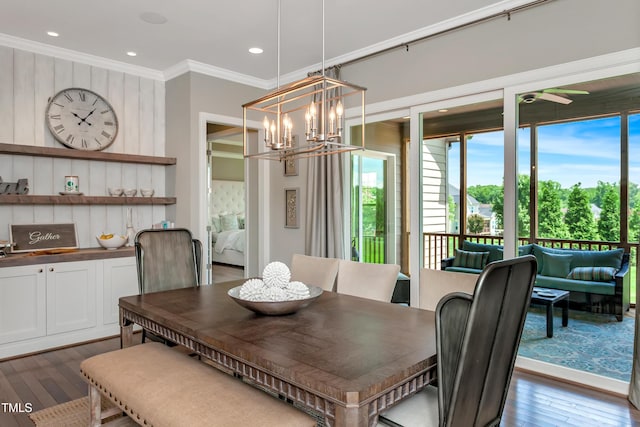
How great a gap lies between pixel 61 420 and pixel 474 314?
250 cm

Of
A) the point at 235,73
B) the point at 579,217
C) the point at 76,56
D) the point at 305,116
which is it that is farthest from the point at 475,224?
the point at 76,56

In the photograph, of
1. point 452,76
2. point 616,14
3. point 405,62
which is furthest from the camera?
point 405,62

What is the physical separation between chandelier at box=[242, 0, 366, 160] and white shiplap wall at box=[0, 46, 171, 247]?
1.15 meters

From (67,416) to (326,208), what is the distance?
277 cm

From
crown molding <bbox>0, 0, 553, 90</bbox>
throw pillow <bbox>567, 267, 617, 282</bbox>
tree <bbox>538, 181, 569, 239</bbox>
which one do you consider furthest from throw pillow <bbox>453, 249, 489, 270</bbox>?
crown molding <bbox>0, 0, 553, 90</bbox>

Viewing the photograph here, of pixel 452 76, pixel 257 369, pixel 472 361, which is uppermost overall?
pixel 452 76

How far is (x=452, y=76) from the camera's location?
11.6 ft

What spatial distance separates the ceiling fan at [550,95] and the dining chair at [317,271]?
1863 mm

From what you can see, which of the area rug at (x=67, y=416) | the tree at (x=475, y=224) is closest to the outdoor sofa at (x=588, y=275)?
the tree at (x=475, y=224)

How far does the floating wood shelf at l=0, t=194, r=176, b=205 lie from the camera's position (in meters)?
3.75

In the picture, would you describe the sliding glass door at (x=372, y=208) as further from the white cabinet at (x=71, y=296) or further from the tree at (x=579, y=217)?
the white cabinet at (x=71, y=296)

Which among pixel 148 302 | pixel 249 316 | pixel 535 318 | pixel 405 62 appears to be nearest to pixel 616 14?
pixel 405 62

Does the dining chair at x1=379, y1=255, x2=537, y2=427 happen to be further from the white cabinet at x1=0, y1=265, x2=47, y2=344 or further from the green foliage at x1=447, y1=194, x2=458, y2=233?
the white cabinet at x1=0, y1=265, x2=47, y2=344

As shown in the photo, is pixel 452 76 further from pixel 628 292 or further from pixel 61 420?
pixel 61 420
